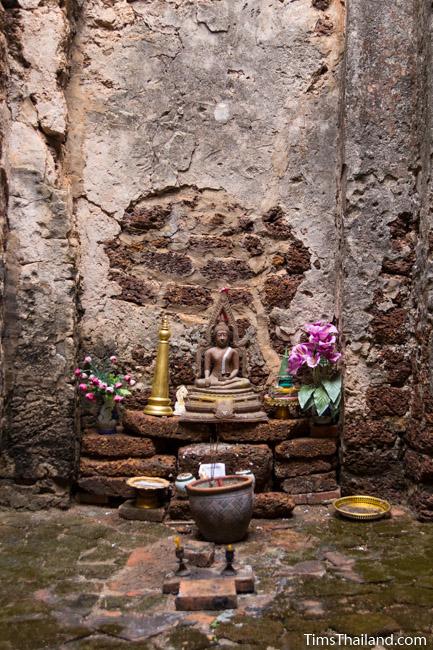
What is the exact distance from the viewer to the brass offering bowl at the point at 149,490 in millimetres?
4051

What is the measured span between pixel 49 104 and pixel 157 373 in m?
1.93

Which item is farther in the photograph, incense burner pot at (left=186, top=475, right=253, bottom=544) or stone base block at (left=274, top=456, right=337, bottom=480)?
stone base block at (left=274, top=456, right=337, bottom=480)

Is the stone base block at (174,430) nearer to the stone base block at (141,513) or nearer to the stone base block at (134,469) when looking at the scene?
the stone base block at (134,469)

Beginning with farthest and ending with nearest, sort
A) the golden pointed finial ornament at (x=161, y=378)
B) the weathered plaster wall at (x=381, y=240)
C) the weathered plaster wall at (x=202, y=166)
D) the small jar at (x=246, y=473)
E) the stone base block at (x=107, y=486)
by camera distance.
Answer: the weathered plaster wall at (x=202, y=166)
the golden pointed finial ornament at (x=161, y=378)
the weathered plaster wall at (x=381, y=240)
the stone base block at (x=107, y=486)
the small jar at (x=246, y=473)

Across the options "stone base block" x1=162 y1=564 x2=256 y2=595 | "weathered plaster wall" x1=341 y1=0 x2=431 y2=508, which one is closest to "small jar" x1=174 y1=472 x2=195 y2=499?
"stone base block" x1=162 y1=564 x2=256 y2=595

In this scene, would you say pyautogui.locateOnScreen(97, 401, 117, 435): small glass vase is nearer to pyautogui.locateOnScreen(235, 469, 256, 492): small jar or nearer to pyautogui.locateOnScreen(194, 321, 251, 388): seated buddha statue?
pyautogui.locateOnScreen(194, 321, 251, 388): seated buddha statue

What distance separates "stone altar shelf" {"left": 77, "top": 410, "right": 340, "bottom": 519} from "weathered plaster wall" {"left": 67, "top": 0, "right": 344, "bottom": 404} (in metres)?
0.57

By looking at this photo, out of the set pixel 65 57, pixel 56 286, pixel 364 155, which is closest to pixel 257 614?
pixel 56 286

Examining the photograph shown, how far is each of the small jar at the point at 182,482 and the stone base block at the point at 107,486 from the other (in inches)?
15.7

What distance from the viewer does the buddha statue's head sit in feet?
15.0

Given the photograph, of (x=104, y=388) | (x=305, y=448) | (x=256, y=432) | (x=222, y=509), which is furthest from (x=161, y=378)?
(x=222, y=509)

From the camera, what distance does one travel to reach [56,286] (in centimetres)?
437

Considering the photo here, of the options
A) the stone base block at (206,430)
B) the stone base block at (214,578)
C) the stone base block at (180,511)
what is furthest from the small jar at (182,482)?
the stone base block at (214,578)

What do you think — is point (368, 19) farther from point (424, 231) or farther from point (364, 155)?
point (424, 231)
